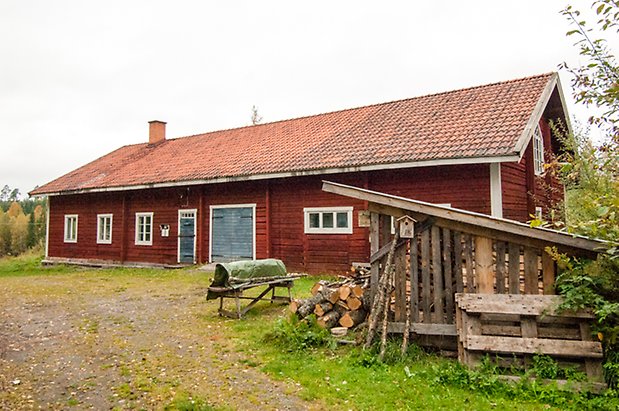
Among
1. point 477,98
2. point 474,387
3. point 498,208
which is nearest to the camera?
point 474,387

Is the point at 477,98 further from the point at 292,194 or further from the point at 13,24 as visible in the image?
the point at 13,24

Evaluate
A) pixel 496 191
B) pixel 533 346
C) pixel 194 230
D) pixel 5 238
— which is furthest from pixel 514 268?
pixel 5 238

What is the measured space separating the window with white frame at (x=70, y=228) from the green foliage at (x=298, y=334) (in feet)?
58.1

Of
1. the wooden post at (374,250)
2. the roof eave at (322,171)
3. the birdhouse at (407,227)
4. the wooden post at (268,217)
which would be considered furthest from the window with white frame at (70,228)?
the birdhouse at (407,227)

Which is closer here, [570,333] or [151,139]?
[570,333]

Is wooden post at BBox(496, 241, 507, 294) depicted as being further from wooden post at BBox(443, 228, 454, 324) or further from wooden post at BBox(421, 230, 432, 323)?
wooden post at BBox(421, 230, 432, 323)

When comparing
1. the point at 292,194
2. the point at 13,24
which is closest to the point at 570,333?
the point at 292,194

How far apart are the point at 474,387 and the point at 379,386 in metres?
0.98

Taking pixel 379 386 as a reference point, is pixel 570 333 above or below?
above

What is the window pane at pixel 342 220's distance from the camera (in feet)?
42.1

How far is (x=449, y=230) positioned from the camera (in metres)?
5.56

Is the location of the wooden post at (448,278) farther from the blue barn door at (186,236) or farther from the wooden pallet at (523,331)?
the blue barn door at (186,236)

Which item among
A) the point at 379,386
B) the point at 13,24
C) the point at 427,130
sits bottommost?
the point at 379,386

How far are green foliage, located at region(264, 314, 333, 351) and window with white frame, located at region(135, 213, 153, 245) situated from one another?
12812mm
